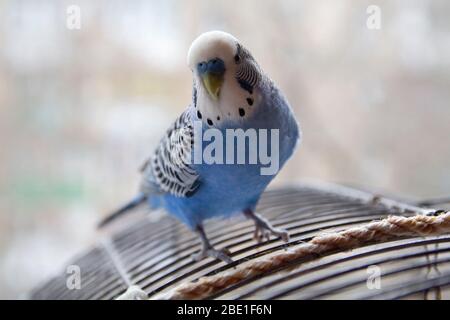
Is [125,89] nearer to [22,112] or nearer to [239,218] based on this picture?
[22,112]

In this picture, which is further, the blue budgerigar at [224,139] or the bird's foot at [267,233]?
the bird's foot at [267,233]

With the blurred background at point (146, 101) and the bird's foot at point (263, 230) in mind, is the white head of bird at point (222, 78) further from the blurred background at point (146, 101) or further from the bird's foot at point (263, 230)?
the blurred background at point (146, 101)

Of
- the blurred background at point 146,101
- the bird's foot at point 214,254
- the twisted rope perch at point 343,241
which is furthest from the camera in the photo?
the blurred background at point 146,101

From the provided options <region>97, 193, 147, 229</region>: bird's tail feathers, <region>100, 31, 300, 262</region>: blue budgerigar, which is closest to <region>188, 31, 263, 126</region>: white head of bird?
<region>100, 31, 300, 262</region>: blue budgerigar

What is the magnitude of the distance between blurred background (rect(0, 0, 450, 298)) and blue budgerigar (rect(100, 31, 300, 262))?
94cm

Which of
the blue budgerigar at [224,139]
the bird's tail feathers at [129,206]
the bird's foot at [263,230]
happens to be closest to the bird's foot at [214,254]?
the blue budgerigar at [224,139]

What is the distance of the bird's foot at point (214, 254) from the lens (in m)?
0.99

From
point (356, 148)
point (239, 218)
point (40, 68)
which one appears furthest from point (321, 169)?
point (40, 68)

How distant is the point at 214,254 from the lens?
1024 mm

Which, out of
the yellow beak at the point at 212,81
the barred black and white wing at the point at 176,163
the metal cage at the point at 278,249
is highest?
the yellow beak at the point at 212,81

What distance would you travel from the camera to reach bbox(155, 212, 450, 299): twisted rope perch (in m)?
0.71

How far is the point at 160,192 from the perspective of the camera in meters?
1.17

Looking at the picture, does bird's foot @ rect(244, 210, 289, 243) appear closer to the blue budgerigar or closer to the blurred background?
the blue budgerigar

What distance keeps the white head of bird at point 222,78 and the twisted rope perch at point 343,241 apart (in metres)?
0.27
